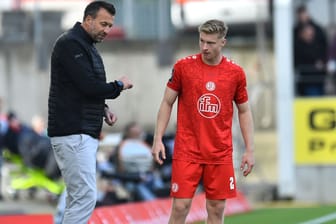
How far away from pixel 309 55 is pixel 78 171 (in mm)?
11361

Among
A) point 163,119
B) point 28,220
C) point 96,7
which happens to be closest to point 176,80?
point 163,119

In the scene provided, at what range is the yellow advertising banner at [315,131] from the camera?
773 inches

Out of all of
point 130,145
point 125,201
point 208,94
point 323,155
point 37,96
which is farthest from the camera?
point 37,96

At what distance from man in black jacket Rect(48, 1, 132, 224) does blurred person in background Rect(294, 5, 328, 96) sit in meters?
10.6

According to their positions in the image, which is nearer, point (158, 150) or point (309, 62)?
point (158, 150)

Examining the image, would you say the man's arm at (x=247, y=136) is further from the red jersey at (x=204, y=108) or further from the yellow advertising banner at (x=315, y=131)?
the yellow advertising banner at (x=315, y=131)

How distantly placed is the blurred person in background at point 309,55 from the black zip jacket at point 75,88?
419 inches

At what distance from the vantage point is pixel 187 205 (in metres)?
9.28

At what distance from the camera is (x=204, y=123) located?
9.26 m

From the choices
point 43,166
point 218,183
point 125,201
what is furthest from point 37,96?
point 218,183

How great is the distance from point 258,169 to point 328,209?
399 centimetres

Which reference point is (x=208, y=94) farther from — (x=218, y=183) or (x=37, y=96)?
(x=37, y=96)

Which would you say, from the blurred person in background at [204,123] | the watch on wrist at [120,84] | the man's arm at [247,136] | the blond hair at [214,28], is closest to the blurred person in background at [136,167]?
the man's arm at [247,136]

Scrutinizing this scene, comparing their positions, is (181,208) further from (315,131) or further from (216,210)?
(315,131)
